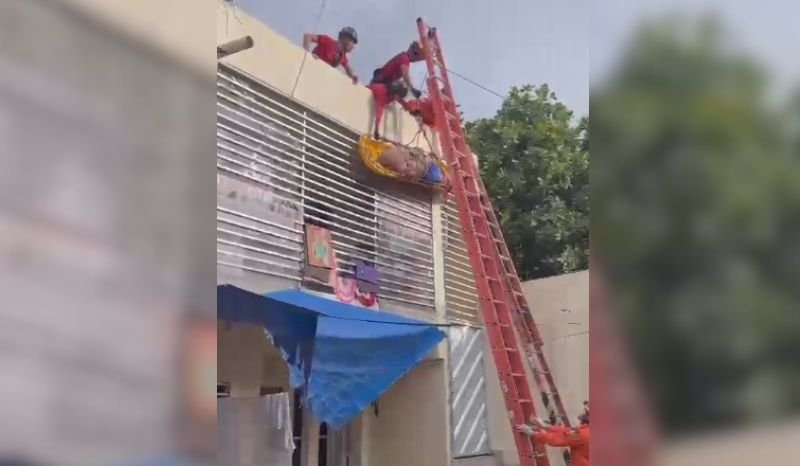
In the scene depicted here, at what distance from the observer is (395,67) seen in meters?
5.61

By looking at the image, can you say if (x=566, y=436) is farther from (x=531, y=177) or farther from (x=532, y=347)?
(x=531, y=177)

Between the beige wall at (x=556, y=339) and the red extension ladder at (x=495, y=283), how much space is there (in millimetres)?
837

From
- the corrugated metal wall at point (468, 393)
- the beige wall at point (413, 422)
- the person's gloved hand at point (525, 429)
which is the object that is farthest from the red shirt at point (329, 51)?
the person's gloved hand at point (525, 429)

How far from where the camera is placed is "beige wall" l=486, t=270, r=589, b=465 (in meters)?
6.06

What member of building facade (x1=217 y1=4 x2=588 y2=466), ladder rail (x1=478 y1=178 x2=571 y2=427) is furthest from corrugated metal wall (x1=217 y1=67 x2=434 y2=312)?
ladder rail (x1=478 y1=178 x2=571 y2=427)
